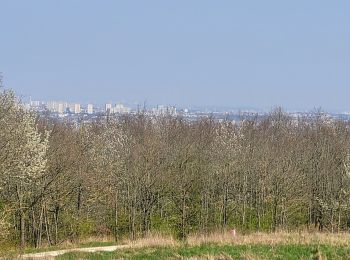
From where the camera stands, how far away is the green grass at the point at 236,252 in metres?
16.3

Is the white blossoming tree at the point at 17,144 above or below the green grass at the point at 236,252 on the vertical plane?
above

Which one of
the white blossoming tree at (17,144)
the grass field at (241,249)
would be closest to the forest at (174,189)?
the white blossoming tree at (17,144)

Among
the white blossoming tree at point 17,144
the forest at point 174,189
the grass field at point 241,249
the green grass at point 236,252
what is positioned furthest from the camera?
the forest at point 174,189

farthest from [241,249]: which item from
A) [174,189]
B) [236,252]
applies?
[174,189]

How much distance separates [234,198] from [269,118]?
5026cm

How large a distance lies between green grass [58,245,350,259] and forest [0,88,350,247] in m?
17.0

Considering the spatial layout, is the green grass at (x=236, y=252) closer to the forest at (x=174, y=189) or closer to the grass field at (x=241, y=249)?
the grass field at (x=241, y=249)

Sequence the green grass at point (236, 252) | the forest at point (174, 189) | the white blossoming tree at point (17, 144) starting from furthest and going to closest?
the forest at point (174, 189) < the white blossoming tree at point (17, 144) < the green grass at point (236, 252)

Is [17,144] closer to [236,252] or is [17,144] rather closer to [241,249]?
[241,249]

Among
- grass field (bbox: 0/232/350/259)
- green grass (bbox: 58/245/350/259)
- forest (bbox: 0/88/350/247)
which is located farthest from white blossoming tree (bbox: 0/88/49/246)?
green grass (bbox: 58/245/350/259)

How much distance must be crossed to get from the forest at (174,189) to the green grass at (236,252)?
17.0 m

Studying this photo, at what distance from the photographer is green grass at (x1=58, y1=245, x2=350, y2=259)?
1631 centimetres

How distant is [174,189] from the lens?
46125 millimetres

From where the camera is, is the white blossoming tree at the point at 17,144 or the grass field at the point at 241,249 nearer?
the grass field at the point at 241,249
